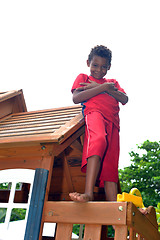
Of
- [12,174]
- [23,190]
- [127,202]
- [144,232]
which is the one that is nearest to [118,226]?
[127,202]

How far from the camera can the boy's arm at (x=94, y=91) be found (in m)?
3.88

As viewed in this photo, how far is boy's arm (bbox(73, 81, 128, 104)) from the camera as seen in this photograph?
3875mm

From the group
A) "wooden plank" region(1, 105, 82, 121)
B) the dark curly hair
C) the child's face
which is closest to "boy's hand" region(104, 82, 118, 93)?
the child's face

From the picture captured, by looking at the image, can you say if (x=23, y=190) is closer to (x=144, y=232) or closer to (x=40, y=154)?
(x=40, y=154)

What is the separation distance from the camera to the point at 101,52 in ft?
13.3

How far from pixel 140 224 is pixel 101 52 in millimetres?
2345

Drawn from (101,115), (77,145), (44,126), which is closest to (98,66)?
(101,115)

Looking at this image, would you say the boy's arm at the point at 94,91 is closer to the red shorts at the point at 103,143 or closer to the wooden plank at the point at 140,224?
the red shorts at the point at 103,143

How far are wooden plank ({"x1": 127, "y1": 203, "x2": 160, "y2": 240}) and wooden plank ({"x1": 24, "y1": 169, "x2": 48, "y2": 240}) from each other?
3.38 ft

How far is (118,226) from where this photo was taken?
2775mm

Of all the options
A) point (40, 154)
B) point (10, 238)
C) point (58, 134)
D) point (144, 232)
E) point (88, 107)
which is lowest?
point (10, 238)

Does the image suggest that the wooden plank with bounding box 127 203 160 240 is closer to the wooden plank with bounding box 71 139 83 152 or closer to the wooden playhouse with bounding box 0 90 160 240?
the wooden playhouse with bounding box 0 90 160 240

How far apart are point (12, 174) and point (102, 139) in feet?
4.23

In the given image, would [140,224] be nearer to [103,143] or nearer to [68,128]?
[103,143]
